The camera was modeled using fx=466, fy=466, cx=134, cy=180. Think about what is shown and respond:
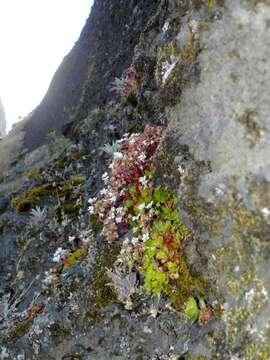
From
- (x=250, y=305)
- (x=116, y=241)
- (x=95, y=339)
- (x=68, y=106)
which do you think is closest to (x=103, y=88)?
(x=68, y=106)

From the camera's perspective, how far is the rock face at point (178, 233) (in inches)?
221

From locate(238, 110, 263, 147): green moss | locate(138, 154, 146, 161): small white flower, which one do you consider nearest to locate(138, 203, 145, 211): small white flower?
locate(138, 154, 146, 161): small white flower

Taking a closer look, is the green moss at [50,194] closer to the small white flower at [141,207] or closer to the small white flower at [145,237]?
the small white flower at [141,207]

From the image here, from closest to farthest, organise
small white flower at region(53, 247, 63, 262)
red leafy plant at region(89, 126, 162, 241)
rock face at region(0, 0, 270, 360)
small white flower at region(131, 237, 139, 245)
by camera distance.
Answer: rock face at region(0, 0, 270, 360)
small white flower at region(131, 237, 139, 245)
red leafy plant at region(89, 126, 162, 241)
small white flower at region(53, 247, 63, 262)

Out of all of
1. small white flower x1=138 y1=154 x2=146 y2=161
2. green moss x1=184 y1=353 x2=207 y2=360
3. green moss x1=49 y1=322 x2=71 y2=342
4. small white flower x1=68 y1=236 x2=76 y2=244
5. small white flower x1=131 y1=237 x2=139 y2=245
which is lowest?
green moss x1=184 y1=353 x2=207 y2=360

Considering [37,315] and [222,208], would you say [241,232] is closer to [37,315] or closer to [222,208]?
[222,208]

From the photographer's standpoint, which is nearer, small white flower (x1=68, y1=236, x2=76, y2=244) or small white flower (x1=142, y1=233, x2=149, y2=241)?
small white flower (x1=142, y1=233, x2=149, y2=241)

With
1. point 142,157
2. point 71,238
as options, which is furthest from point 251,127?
point 71,238

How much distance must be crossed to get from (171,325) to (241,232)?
1.67m

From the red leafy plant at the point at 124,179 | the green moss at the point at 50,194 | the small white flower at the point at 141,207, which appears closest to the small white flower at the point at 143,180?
the red leafy plant at the point at 124,179

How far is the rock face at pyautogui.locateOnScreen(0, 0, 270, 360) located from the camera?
18.4 ft

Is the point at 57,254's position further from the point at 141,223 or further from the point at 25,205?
the point at 25,205

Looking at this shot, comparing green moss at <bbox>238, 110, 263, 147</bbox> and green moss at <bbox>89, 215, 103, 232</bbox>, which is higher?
green moss at <bbox>238, 110, 263, 147</bbox>

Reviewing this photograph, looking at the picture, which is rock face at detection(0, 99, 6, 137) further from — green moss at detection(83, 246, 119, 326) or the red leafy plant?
green moss at detection(83, 246, 119, 326)
